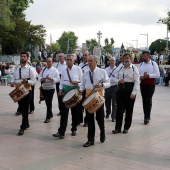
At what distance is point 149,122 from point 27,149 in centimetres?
399

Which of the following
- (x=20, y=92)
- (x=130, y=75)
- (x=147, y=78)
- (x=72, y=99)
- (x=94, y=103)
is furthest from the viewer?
(x=147, y=78)

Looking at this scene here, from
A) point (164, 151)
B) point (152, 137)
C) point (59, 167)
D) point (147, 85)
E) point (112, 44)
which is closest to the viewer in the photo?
point (59, 167)

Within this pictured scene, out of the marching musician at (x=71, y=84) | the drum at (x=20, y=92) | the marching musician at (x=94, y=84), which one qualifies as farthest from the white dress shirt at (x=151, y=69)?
the drum at (x=20, y=92)

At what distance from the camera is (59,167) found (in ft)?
18.8

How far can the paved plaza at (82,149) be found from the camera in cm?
587

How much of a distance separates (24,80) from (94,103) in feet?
7.00

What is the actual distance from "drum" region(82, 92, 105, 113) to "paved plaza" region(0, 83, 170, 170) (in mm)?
761

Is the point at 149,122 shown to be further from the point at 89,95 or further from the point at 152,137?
the point at 89,95

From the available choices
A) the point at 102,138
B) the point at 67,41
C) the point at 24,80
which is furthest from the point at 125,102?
the point at 67,41

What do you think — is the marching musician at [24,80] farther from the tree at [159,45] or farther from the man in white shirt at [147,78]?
the tree at [159,45]

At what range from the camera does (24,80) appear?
26.9 ft

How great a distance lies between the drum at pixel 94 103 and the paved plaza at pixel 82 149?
2.50 ft

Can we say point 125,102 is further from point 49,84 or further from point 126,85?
point 49,84

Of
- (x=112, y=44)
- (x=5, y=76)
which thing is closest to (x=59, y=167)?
(x=5, y=76)
